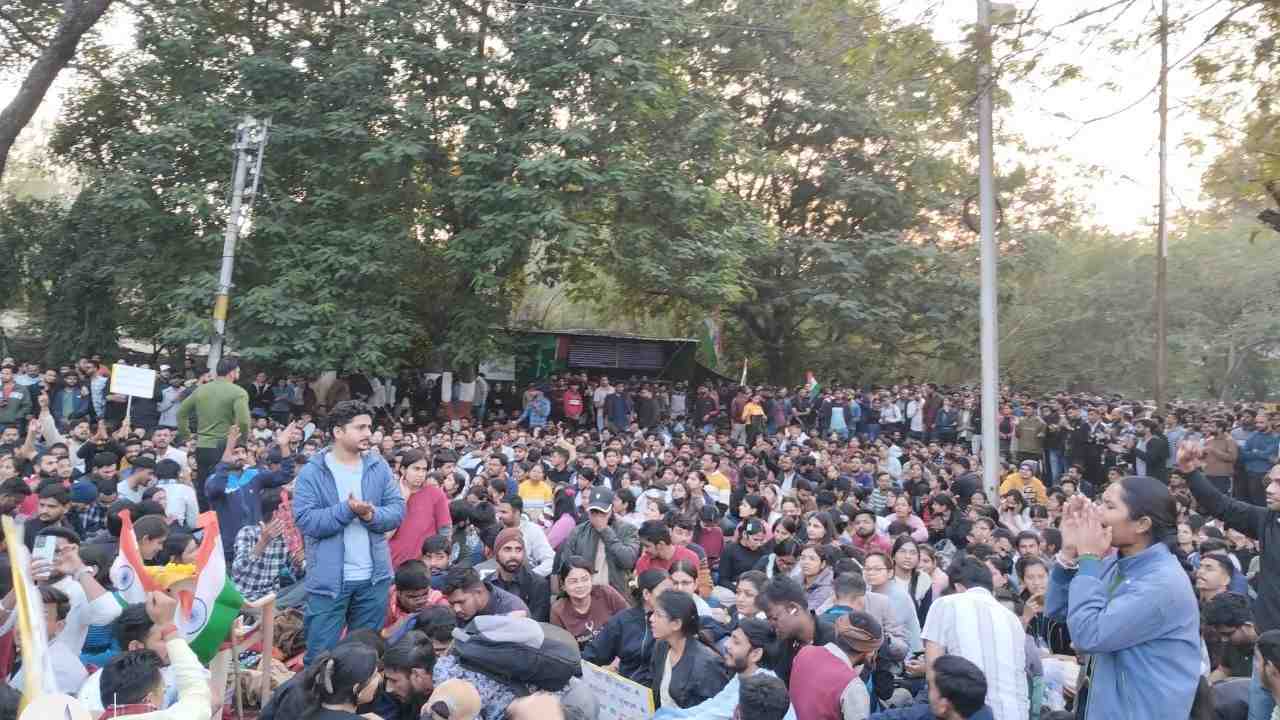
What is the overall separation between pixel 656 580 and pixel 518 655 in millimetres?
1516

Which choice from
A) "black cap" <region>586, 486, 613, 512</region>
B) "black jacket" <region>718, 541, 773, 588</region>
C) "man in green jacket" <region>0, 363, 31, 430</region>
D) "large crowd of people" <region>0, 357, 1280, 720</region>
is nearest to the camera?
"large crowd of people" <region>0, 357, 1280, 720</region>

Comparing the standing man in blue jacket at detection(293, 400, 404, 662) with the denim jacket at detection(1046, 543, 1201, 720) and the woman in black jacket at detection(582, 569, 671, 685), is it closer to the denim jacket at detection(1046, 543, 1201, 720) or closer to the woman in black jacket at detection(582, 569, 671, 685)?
the woman in black jacket at detection(582, 569, 671, 685)

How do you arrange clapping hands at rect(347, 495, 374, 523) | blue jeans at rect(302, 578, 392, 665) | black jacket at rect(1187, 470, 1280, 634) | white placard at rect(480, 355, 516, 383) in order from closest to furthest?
clapping hands at rect(347, 495, 374, 523), blue jeans at rect(302, 578, 392, 665), black jacket at rect(1187, 470, 1280, 634), white placard at rect(480, 355, 516, 383)

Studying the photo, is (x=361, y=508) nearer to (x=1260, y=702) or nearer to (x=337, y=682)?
(x=337, y=682)

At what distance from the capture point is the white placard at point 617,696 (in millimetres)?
4328

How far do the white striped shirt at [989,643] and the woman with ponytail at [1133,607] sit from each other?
114 centimetres

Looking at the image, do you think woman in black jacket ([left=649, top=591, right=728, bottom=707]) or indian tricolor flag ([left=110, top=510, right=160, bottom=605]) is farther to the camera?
indian tricolor flag ([left=110, top=510, right=160, bottom=605])

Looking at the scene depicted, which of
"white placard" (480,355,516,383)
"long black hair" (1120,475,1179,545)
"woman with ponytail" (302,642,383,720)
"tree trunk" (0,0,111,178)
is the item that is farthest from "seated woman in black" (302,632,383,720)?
"white placard" (480,355,516,383)

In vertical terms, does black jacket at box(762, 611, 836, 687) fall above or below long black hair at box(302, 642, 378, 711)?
below

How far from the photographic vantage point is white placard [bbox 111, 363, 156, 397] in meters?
11.9

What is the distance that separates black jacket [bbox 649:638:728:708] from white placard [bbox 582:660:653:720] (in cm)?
33

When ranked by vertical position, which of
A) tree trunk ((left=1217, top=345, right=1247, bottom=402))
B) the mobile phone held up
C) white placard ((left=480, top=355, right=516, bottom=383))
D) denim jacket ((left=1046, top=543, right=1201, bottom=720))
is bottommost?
the mobile phone held up

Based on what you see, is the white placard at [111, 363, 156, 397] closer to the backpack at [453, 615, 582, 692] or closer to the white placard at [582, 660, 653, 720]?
the backpack at [453, 615, 582, 692]

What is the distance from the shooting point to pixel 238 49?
18750 mm
